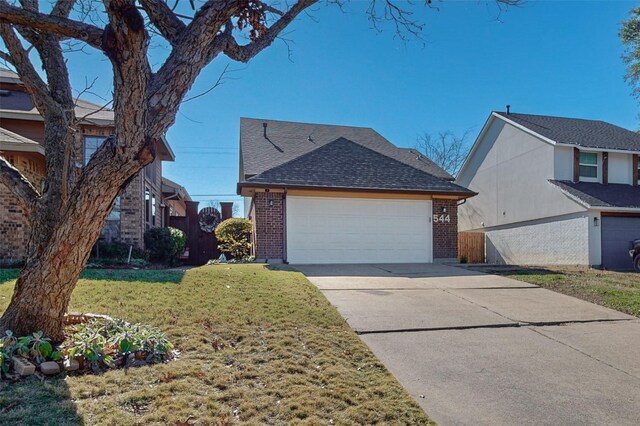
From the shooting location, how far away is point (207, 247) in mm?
15914

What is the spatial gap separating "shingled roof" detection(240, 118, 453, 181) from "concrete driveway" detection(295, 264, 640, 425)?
7.86 metres

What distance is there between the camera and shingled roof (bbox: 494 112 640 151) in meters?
15.9

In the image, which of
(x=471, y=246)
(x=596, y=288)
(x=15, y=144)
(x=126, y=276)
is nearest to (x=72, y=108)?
(x=126, y=276)

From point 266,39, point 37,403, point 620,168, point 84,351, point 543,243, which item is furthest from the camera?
point 620,168

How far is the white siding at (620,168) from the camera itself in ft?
53.0

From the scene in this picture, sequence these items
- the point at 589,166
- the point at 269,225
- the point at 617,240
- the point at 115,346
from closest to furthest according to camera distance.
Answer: the point at 115,346
the point at 269,225
the point at 617,240
the point at 589,166

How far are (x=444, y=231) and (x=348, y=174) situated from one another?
381 cm

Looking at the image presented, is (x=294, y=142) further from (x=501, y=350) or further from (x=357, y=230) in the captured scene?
(x=501, y=350)

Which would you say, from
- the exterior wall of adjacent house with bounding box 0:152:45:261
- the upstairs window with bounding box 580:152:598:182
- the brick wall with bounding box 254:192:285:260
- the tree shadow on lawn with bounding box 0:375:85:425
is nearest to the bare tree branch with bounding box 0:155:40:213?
the tree shadow on lawn with bounding box 0:375:85:425

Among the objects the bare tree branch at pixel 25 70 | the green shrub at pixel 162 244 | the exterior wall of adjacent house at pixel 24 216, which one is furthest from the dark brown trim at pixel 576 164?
the bare tree branch at pixel 25 70

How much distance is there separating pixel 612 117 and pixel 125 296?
24387 mm

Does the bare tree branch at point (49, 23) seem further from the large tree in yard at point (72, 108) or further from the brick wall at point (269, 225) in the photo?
the brick wall at point (269, 225)

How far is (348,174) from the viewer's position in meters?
13.2

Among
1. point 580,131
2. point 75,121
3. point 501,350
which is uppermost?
point 580,131
